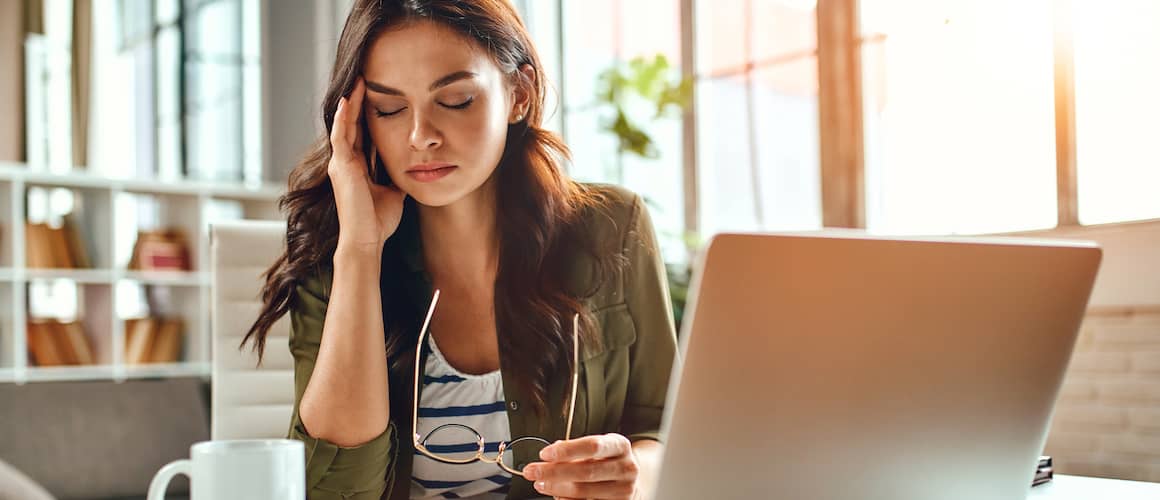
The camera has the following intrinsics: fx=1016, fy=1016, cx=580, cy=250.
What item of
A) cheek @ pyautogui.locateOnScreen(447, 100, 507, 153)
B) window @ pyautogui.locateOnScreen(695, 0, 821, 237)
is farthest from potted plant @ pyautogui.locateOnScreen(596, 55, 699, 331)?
cheek @ pyautogui.locateOnScreen(447, 100, 507, 153)

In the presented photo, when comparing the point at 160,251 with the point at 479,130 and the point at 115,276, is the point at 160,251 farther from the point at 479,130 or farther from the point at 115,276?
the point at 479,130

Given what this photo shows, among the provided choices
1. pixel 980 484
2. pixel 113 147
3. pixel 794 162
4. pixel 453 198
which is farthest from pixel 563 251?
pixel 113 147

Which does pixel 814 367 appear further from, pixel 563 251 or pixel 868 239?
pixel 563 251

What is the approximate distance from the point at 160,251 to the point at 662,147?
7.80 feet

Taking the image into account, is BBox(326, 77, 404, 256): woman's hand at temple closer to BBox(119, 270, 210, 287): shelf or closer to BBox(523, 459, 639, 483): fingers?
BBox(523, 459, 639, 483): fingers

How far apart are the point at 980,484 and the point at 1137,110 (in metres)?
1.86

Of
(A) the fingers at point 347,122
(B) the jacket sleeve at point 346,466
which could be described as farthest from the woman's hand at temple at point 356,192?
(B) the jacket sleeve at point 346,466

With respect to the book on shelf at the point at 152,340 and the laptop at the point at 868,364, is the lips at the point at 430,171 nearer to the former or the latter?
the laptop at the point at 868,364

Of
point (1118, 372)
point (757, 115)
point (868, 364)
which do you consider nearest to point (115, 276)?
point (757, 115)

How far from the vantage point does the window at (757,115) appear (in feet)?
10.8

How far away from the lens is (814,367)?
0.66 m

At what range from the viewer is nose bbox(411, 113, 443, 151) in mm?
1221

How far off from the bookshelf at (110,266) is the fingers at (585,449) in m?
3.43

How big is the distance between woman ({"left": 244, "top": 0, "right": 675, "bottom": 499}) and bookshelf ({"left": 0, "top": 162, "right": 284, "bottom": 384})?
2946 mm
